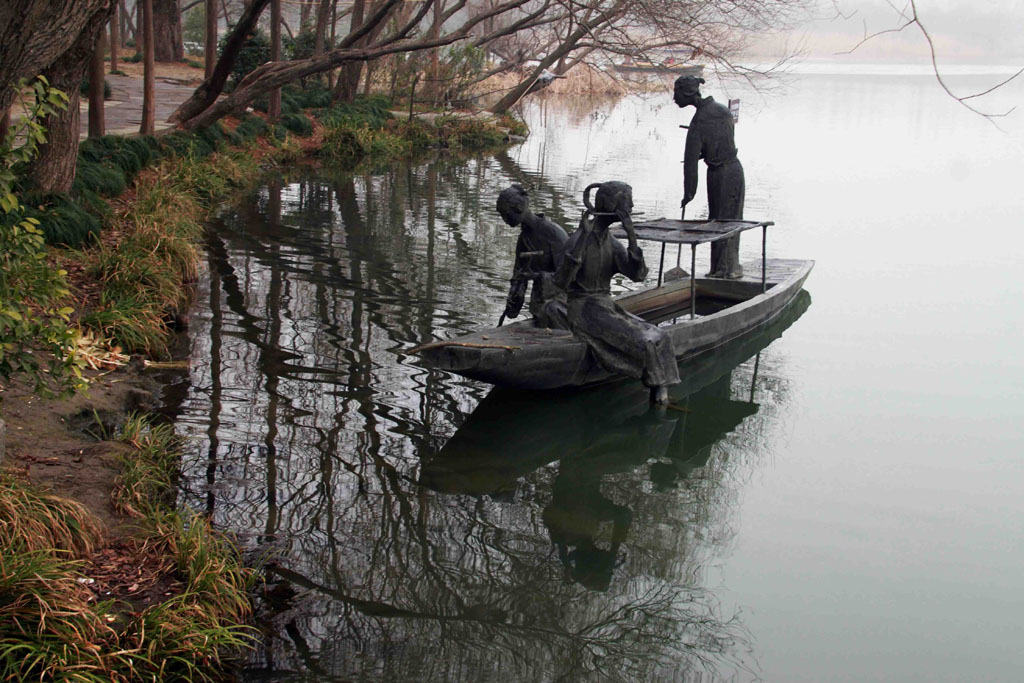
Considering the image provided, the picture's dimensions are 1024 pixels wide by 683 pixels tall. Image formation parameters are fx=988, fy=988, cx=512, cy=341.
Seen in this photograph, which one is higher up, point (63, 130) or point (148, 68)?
point (148, 68)

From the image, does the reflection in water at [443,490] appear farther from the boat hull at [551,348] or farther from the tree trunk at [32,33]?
the tree trunk at [32,33]

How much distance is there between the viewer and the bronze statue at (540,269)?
839 cm

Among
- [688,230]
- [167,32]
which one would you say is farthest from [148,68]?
[167,32]

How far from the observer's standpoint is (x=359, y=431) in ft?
24.6

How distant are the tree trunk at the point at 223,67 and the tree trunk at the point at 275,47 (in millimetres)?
2659

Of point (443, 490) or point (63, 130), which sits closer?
point (443, 490)

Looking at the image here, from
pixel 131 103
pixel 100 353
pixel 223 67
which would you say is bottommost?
pixel 100 353

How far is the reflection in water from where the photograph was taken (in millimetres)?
5125

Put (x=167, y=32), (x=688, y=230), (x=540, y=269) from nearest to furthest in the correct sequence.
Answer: (x=540, y=269), (x=688, y=230), (x=167, y=32)

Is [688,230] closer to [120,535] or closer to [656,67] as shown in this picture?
[120,535]

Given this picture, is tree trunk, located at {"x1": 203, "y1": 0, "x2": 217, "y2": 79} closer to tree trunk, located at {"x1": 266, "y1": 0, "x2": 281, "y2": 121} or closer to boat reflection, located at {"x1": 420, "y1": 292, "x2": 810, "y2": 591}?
tree trunk, located at {"x1": 266, "y1": 0, "x2": 281, "y2": 121}

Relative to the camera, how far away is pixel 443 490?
6777mm

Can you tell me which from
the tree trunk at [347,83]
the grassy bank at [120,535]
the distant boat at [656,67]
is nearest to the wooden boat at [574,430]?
the grassy bank at [120,535]

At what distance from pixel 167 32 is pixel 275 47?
40.9 feet
